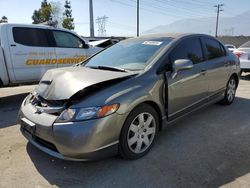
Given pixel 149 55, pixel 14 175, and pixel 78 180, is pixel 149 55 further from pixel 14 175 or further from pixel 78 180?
pixel 14 175

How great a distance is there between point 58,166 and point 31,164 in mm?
354

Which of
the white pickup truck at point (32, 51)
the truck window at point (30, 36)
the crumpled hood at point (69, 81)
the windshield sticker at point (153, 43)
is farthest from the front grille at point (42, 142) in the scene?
the truck window at point (30, 36)

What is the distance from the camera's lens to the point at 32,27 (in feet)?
21.6

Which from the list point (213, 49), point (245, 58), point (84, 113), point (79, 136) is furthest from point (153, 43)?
point (245, 58)

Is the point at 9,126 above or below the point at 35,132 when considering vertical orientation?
below

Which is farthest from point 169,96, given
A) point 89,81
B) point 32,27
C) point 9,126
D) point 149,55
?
point 32,27

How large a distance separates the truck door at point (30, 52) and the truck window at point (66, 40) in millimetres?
253

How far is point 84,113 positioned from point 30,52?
422 cm

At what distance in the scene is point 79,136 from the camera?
2779mm

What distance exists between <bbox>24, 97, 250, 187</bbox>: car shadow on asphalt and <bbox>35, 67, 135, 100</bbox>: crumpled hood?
866mm

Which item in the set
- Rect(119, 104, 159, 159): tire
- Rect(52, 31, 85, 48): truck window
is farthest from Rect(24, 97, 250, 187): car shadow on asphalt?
Rect(52, 31, 85, 48): truck window

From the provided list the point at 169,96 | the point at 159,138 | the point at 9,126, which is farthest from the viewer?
the point at 9,126

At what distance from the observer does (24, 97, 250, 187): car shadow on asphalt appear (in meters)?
2.90

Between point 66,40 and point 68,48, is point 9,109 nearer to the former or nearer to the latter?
point 68,48
